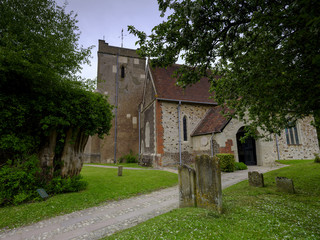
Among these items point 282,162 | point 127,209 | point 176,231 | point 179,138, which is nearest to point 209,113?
point 179,138

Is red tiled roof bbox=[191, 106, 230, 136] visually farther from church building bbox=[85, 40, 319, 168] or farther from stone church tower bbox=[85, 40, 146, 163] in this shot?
stone church tower bbox=[85, 40, 146, 163]

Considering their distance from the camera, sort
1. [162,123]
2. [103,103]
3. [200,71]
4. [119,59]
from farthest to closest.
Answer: [119,59], [162,123], [103,103], [200,71]

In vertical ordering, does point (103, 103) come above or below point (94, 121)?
above

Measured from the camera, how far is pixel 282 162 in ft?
52.3

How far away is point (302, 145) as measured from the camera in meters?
17.5

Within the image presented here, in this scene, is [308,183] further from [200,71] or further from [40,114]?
[40,114]

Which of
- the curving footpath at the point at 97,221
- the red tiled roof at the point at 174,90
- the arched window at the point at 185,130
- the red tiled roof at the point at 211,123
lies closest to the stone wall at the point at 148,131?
the red tiled roof at the point at 174,90

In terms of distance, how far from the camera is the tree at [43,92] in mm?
6109

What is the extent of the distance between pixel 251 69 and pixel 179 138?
1227 cm

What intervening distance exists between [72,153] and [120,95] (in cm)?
1793

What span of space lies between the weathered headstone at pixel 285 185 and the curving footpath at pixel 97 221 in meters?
4.27

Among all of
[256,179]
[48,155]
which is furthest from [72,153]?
[256,179]

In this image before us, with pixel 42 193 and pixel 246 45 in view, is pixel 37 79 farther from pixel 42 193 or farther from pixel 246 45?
pixel 246 45

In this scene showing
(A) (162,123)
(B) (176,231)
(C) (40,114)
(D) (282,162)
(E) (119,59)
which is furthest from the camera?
(E) (119,59)
